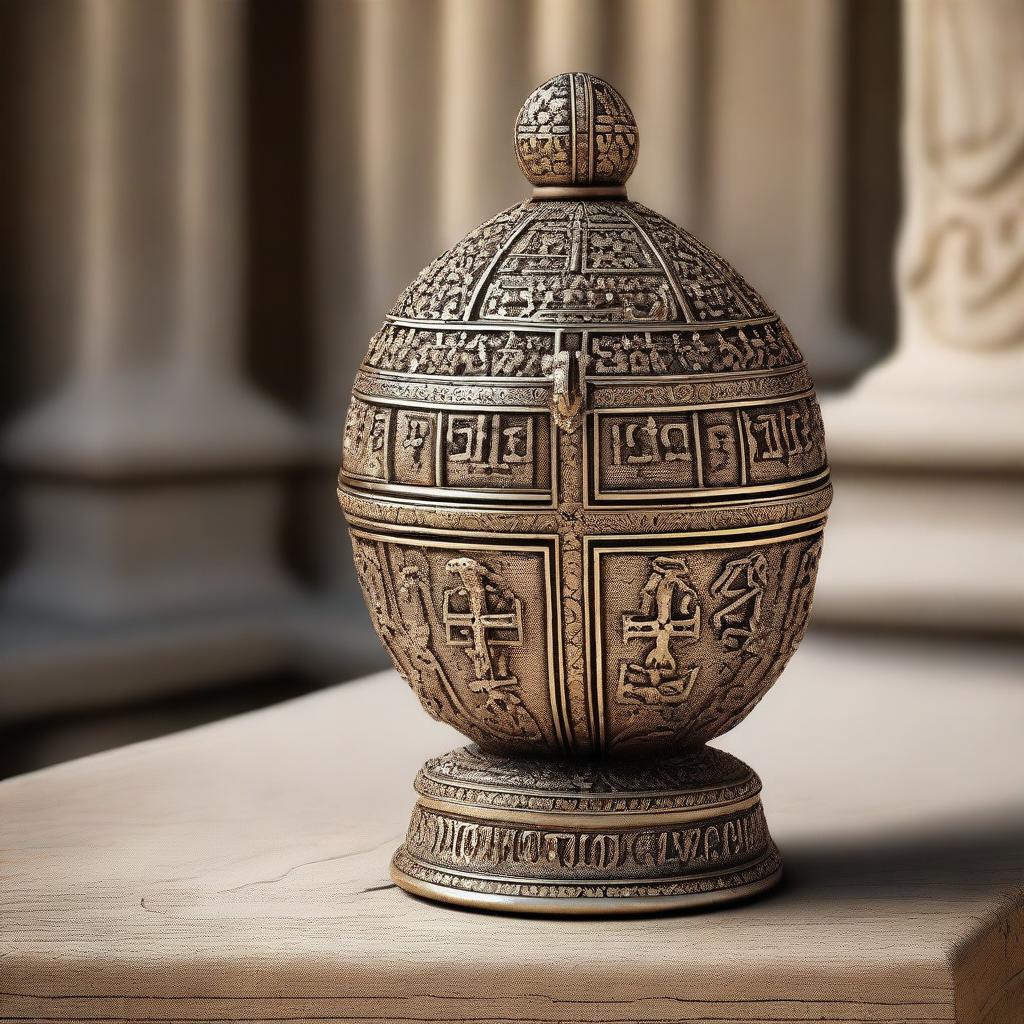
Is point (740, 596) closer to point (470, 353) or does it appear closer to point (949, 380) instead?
point (470, 353)

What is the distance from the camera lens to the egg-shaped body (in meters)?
1.37

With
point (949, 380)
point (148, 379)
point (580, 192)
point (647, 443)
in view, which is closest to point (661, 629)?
point (647, 443)

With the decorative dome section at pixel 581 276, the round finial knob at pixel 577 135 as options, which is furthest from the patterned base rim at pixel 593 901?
the round finial knob at pixel 577 135

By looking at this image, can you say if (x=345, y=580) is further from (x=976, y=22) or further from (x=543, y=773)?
(x=543, y=773)

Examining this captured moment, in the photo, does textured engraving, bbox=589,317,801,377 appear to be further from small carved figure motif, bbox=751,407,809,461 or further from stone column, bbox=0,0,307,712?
stone column, bbox=0,0,307,712

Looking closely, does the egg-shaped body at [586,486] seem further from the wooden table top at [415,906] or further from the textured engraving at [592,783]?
the wooden table top at [415,906]

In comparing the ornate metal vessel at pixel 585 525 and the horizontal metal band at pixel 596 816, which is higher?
the ornate metal vessel at pixel 585 525

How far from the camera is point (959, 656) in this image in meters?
2.30

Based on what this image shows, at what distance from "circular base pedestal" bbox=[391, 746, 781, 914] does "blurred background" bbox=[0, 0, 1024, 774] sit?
0.89m

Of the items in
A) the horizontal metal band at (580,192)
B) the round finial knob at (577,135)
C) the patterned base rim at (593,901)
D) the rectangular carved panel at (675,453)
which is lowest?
the patterned base rim at (593,901)

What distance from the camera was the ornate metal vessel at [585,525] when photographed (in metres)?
1.37

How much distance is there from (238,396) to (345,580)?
29 cm

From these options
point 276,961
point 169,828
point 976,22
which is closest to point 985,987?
point 276,961

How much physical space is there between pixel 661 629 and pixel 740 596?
63 millimetres
